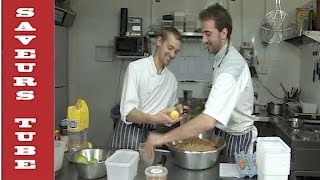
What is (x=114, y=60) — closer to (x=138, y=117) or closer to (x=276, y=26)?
(x=276, y=26)

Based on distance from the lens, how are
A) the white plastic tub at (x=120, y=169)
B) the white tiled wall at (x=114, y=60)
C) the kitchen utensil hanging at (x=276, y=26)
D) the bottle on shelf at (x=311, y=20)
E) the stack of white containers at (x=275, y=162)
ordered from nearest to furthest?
the stack of white containers at (x=275, y=162)
the white plastic tub at (x=120, y=169)
the bottle on shelf at (x=311, y=20)
the kitchen utensil hanging at (x=276, y=26)
the white tiled wall at (x=114, y=60)

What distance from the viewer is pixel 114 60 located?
4.20 meters

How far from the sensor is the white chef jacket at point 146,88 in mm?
2193

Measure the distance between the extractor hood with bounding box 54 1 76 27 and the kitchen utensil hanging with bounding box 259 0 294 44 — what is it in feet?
7.14

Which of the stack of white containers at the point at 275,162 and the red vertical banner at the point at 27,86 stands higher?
the red vertical banner at the point at 27,86

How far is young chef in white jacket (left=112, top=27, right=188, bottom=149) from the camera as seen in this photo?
218cm

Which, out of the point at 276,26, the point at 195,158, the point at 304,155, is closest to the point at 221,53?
the point at 195,158

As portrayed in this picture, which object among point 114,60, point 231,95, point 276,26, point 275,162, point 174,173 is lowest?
point 174,173

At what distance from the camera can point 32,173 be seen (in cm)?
66

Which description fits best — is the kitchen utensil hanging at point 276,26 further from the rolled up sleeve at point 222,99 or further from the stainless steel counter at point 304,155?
the rolled up sleeve at point 222,99

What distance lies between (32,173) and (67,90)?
145 inches

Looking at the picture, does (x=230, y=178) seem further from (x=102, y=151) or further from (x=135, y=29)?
(x=135, y=29)

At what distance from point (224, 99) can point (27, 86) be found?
108 cm

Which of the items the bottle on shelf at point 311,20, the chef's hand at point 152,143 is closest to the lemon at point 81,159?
the chef's hand at point 152,143
